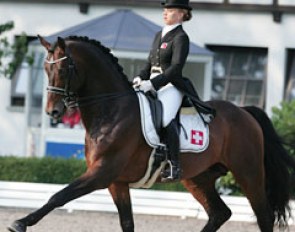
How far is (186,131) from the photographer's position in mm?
10172

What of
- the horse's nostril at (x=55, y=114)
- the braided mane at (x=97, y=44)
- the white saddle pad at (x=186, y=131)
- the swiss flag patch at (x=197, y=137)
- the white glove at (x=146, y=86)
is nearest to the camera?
the horse's nostril at (x=55, y=114)

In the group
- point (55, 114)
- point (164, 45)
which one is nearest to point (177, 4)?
point (164, 45)

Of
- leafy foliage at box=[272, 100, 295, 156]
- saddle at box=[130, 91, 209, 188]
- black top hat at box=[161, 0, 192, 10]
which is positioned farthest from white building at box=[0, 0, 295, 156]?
black top hat at box=[161, 0, 192, 10]

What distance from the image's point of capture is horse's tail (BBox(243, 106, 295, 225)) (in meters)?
11.1

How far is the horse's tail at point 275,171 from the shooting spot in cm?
1109

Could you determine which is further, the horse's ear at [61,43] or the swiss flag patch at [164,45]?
the swiss flag patch at [164,45]

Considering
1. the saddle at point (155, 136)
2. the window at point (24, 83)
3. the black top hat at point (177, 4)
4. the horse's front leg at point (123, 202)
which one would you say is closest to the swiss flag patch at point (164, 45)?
the black top hat at point (177, 4)

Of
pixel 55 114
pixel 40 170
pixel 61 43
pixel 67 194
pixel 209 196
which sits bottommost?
pixel 40 170

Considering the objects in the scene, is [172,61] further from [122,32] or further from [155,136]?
[122,32]

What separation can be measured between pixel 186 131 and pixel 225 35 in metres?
13.2

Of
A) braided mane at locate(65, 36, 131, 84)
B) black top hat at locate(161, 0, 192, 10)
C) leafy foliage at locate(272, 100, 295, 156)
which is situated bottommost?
leafy foliage at locate(272, 100, 295, 156)

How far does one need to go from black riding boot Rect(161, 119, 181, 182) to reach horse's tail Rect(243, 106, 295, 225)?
5.24 ft

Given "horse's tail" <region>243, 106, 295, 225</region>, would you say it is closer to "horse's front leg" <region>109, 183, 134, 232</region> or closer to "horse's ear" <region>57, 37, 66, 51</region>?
"horse's front leg" <region>109, 183, 134, 232</region>

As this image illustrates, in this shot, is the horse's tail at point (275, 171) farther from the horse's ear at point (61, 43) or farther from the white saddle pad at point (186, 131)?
the horse's ear at point (61, 43)
